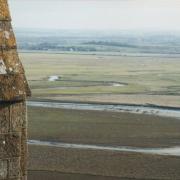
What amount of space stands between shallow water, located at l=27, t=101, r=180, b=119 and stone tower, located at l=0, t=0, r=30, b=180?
4692cm

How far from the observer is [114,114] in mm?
50312

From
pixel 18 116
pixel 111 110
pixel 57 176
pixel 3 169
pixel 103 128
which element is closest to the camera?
pixel 3 169

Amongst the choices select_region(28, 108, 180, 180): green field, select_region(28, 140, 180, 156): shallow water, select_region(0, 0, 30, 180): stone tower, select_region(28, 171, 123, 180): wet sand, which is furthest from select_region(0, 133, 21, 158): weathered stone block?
select_region(28, 140, 180, 156): shallow water

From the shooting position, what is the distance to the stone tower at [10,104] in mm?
3891

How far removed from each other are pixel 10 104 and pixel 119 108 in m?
50.9

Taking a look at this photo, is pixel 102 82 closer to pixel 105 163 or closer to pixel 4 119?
pixel 105 163

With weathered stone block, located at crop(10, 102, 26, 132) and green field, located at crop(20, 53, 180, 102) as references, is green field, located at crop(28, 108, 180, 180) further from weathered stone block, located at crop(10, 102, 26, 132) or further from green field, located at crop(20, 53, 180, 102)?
weathered stone block, located at crop(10, 102, 26, 132)

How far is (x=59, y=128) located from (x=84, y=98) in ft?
63.7

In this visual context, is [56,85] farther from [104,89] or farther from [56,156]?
[56,156]

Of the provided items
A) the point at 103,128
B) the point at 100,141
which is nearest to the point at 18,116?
the point at 100,141

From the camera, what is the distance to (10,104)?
3.95 metres

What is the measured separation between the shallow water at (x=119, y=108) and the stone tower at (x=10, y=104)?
4692cm

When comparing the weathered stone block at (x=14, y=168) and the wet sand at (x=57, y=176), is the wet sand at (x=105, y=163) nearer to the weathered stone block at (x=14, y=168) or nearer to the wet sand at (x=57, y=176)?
the wet sand at (x=57, y=176)

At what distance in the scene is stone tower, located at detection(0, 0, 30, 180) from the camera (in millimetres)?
3891
